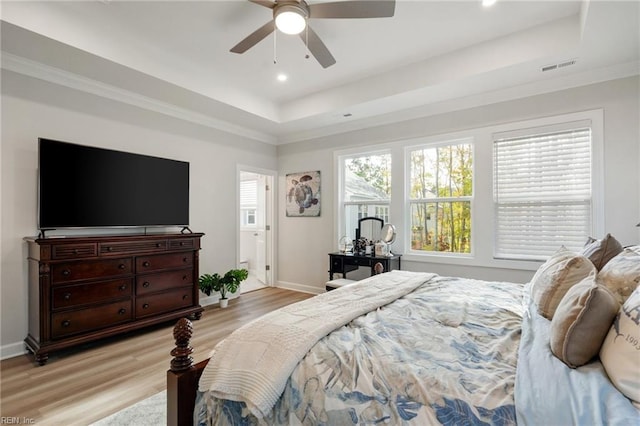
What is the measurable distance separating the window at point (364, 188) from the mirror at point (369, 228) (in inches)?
4.3

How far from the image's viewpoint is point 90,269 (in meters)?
2.91

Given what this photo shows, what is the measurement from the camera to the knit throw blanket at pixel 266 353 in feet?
3.78

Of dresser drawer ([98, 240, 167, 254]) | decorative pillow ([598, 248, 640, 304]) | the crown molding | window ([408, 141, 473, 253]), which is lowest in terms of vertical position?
dresser drawer ([98, 240, 167, 254])

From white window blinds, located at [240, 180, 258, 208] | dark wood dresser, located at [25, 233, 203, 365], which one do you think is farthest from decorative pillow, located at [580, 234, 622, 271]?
white window blinds, located at [240, 180, 258, 208]

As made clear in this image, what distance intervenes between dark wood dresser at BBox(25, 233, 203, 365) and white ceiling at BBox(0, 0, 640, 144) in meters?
1.63

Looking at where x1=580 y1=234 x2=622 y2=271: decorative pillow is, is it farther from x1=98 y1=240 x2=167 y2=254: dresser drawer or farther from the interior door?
the interior door

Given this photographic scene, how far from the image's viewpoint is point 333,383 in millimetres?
1132

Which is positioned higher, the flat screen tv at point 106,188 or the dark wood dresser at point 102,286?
the flat screen tv at point 106,188

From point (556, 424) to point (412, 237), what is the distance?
11.5 feet

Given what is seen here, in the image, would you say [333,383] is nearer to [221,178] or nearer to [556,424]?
[556,424]

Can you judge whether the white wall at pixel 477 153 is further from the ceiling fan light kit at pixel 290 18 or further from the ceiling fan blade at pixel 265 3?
the ceiling fan blade at pixel 265 3

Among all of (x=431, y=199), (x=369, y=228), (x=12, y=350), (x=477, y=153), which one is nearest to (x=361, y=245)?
(x=369, y=228)

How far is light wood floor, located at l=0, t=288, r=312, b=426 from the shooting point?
2.01 metres

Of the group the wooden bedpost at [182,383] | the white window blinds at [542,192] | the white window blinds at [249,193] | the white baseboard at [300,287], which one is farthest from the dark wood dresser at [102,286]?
the white window blinds at [542,192]
